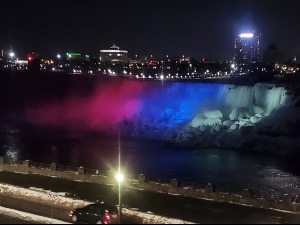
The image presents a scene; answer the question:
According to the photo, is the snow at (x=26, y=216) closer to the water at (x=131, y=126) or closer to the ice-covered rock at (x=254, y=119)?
the water at (x=131, y=126)

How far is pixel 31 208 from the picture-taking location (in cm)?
2367

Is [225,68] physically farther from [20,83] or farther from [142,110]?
[142,110]

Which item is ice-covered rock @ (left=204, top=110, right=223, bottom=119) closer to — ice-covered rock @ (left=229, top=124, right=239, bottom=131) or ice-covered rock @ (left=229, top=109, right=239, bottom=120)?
ice-covered rock @ (left=229, top=109, right=239, bottom=120)

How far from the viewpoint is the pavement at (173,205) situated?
20852 mm

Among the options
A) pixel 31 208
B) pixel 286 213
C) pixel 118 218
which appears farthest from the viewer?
pixel 31 208

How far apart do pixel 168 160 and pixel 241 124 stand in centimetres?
1838

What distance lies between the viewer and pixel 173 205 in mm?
23328

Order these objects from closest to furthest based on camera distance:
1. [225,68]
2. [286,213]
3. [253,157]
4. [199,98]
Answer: [286,213] → [253,157] → [199,98] → [225,68]

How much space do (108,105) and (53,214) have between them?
235 ft

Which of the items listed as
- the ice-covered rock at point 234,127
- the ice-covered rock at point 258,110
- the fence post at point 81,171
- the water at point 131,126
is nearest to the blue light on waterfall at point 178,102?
the water at point 131,126

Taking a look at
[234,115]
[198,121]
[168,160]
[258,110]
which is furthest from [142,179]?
[258,110]

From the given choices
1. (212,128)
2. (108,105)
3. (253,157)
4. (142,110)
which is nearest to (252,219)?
(253,157)

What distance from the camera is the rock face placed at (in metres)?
60.0

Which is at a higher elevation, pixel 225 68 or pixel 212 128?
pixel 225 68
